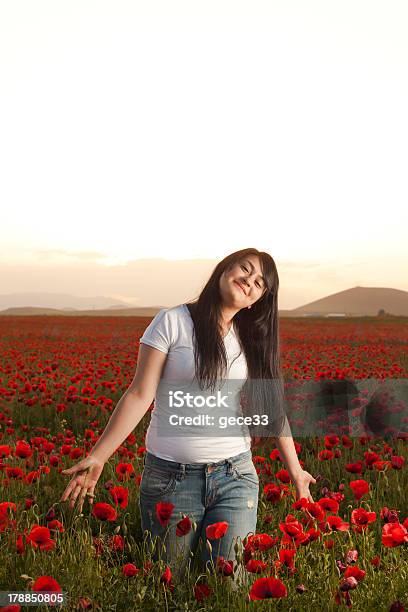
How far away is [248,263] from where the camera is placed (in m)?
3.94

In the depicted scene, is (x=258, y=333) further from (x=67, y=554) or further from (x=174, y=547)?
(x=67, y=554)

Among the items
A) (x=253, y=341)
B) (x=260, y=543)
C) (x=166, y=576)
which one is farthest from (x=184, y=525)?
→ (x=253, y=341)

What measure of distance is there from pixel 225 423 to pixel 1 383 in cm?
801

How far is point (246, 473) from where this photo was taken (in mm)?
3881

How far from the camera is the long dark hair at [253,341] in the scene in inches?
155

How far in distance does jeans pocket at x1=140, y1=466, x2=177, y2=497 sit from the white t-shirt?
84mm

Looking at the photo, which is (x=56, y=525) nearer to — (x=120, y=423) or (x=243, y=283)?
(x=120, y=423)

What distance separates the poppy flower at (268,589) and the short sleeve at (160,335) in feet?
5.11

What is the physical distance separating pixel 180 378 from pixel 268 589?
153cm

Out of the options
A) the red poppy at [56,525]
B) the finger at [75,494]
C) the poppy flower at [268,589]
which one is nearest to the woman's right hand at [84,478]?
the finger at [75,494]

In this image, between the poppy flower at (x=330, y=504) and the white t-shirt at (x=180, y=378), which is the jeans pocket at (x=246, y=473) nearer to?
the white t-shirt at (x=180, y=378)

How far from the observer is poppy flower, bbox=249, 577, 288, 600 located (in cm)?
256

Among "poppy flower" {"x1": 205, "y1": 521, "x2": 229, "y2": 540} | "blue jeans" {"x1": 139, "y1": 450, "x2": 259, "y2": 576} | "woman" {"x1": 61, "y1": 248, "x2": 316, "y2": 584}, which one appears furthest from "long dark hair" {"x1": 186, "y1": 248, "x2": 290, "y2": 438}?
"poppy flower" {"x1": 205, "y1": 521, "x2": 229, "y2": 540}

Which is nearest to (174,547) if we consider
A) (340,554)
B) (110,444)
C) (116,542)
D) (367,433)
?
(116,542)
